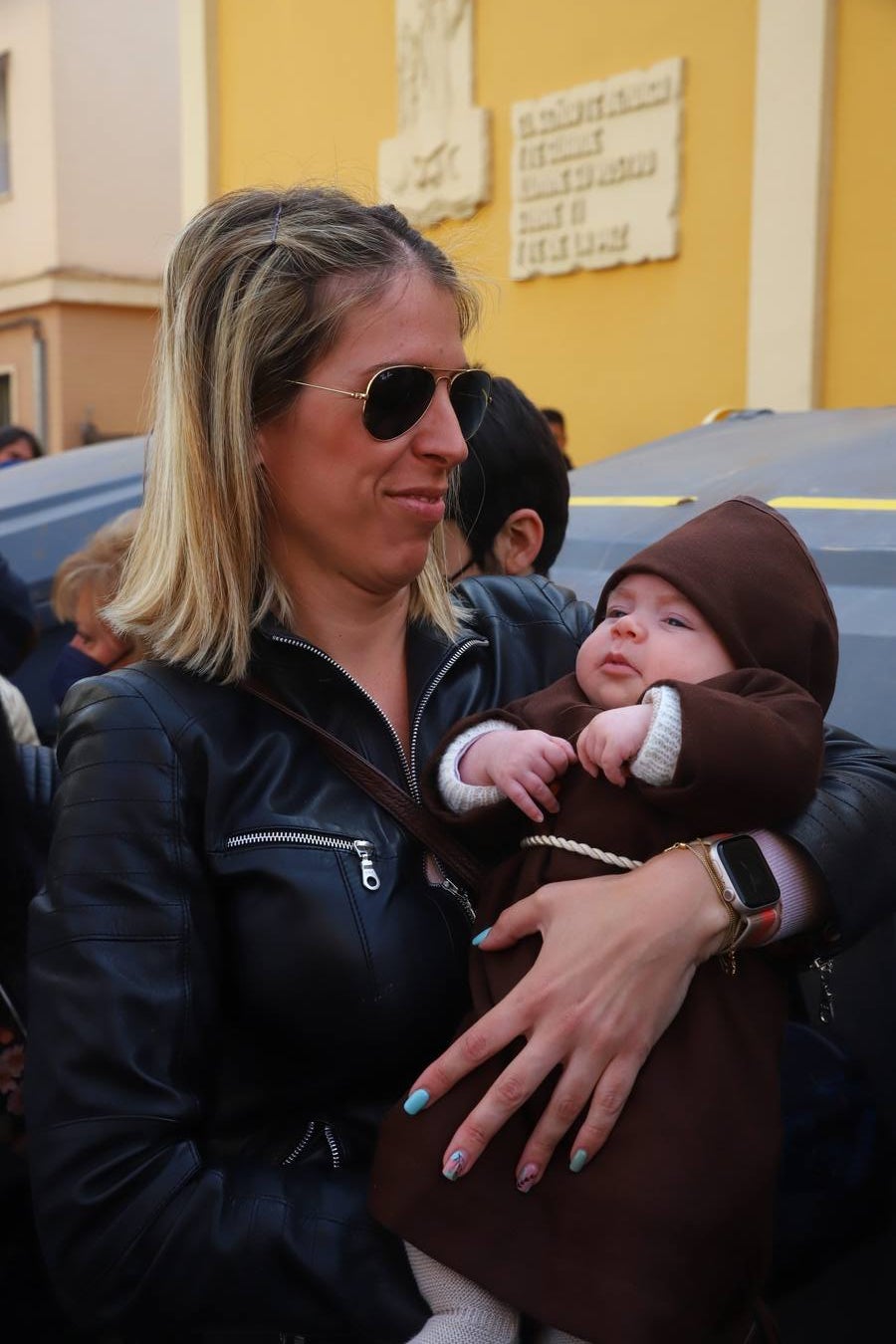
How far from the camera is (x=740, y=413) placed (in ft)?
13.2

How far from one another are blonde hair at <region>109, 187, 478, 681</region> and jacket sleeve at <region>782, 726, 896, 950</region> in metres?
0.63

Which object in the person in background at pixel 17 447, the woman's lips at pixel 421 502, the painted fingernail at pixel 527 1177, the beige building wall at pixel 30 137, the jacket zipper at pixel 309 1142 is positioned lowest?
the jacket zipper at pixel 309 1142

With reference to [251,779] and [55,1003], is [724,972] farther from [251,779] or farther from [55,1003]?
[55,1003]

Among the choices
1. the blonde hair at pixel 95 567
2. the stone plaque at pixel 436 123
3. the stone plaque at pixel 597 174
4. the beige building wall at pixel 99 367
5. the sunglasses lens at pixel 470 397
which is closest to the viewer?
the sunglasses lens at pixel 470 397

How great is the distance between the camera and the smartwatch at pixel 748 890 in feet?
5.01

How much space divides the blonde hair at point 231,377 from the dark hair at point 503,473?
3.12 feet

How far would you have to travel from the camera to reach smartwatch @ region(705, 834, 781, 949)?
1526mm

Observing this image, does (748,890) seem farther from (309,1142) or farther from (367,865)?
(309,1142)

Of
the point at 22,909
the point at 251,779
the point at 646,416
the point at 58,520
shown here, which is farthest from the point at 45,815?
the point at 646,416

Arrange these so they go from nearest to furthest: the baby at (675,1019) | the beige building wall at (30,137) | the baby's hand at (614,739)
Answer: the baby at (675,1019)
the baby's hand at (614,739)
the beige building wall at (30,137)

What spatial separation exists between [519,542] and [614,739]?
1237 mm

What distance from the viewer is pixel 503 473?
274 cm

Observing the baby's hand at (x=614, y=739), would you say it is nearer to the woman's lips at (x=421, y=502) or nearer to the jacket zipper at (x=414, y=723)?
the jacket zipper at (x=414, y=723)

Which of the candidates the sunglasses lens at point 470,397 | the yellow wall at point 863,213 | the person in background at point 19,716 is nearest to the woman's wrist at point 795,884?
the sunglasses lens at point 470,397
